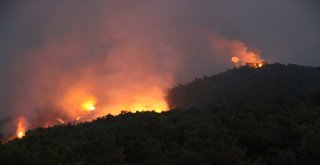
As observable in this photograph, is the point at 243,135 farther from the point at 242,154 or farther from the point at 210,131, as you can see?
the point at 242,154

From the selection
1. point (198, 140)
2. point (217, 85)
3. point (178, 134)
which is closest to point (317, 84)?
point (217, 85)

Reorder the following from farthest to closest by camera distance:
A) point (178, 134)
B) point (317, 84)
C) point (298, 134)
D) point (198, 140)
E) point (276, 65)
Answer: point (276, 65), point (317, 84), point (178, 134), point (298, 134), point (198, 140)

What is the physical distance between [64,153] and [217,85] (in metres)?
140

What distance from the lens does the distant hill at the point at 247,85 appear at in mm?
135400

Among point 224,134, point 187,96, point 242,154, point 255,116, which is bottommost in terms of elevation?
point 242,154

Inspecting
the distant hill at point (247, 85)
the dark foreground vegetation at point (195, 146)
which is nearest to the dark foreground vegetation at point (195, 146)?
the dark foreground vegetation at point (195, 146)

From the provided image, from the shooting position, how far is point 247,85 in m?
151

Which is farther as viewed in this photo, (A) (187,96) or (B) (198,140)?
(A) (187,96)

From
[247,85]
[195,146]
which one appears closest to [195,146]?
[195,146]

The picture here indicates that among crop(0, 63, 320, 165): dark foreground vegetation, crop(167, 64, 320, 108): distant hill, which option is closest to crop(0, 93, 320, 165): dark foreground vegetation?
crop(0, 63, 320, 165): dark foreground vegetation

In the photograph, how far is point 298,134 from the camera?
38.5 meters

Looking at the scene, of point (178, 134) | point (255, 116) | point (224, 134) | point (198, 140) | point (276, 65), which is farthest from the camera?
point (276, 65)

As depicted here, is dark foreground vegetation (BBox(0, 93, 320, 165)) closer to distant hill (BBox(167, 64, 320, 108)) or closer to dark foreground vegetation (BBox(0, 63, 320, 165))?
dark foreground vegetation (BBox(0, 63, 320, 165))

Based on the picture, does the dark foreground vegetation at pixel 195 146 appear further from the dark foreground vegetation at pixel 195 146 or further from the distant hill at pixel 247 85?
the distant hill at pixel 247 85
